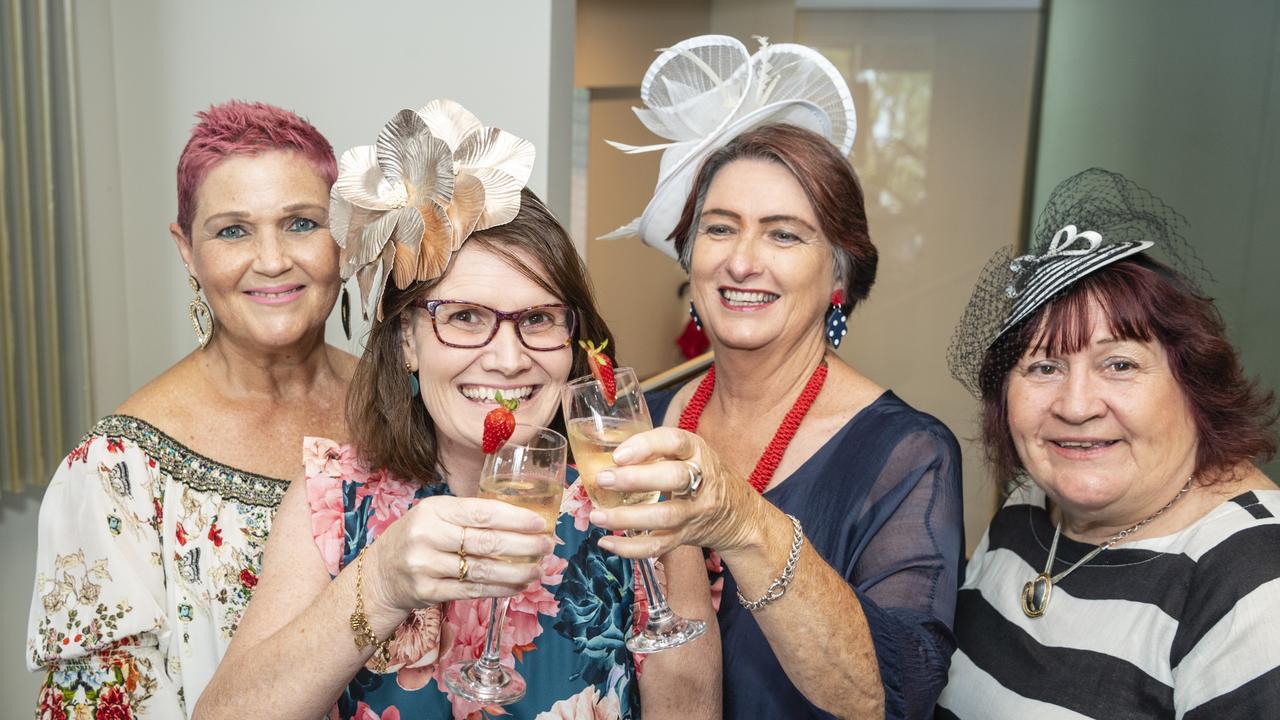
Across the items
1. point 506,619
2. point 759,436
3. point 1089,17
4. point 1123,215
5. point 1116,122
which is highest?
point 1089,17

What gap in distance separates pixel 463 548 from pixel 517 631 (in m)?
0.47

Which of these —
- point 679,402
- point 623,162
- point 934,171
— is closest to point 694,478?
point 679,402

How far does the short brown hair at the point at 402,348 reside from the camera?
1920mm

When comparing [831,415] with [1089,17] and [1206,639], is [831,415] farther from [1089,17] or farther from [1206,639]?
[1089,17]

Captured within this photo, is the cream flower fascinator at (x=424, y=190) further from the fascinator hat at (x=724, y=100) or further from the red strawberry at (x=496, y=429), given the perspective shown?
the fascinator hat at (x=724, y=100)

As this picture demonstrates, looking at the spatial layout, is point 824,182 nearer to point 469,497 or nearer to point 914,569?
point 914,569

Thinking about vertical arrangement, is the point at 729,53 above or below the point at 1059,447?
above

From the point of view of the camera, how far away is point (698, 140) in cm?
249

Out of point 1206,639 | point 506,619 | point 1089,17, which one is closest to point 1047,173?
point 1089,17

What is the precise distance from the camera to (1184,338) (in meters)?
1.96

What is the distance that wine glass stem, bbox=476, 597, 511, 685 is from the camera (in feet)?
5.42

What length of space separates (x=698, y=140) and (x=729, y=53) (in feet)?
0.75

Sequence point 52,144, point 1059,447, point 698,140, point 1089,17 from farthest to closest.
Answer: point 1089,17, point 52,144, point 698,140, point 1059,447

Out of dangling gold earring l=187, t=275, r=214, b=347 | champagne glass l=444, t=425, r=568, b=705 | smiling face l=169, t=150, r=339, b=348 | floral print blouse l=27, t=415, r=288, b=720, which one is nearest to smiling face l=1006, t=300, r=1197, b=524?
champagne glass l=444, t=425, r=568, b=705
